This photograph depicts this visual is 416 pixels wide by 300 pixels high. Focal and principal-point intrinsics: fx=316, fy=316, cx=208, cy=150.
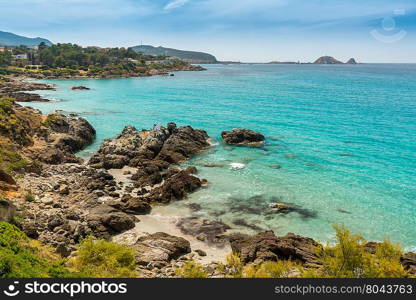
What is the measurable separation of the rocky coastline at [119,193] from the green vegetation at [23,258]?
207 cm

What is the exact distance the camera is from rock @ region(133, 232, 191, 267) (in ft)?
80.0

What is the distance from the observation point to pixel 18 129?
50.5 meters

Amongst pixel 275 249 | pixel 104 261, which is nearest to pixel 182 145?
pixel 275 249

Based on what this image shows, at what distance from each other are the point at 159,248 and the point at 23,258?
10409mm

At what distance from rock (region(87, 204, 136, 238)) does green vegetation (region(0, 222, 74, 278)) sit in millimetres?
5441

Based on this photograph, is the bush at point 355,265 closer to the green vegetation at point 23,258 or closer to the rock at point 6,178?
the green vegetation at point 23,258

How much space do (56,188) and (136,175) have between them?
10443mm

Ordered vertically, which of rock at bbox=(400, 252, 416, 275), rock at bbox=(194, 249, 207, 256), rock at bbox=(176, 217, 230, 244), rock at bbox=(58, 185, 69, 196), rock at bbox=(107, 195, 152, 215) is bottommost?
rock at bbox=(194, 249, 207, 256)

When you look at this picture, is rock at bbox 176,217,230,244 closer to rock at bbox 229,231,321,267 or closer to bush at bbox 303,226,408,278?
rock at bbox 229,231,321,267

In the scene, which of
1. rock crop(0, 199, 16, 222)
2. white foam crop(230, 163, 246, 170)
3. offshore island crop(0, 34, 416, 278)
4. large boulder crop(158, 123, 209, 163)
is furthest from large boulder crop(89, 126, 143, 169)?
rock crop(0, 199, 16, 222)

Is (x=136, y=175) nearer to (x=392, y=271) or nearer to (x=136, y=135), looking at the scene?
(x=136, y=135)

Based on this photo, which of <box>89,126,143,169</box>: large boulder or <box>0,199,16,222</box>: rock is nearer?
<box>0,199,16,222</box>: rock

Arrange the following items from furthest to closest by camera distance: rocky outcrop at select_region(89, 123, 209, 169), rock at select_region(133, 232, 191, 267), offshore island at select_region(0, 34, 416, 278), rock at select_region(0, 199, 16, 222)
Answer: rocky outcrop at select_region(89, 123, 209, 169)
rock at select_region(133, 232, 191, 267)
rock at select_region(0, 199, 16, 222)
offshore island at select_region(0, 34, 416, 278)

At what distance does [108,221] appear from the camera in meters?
29.5
